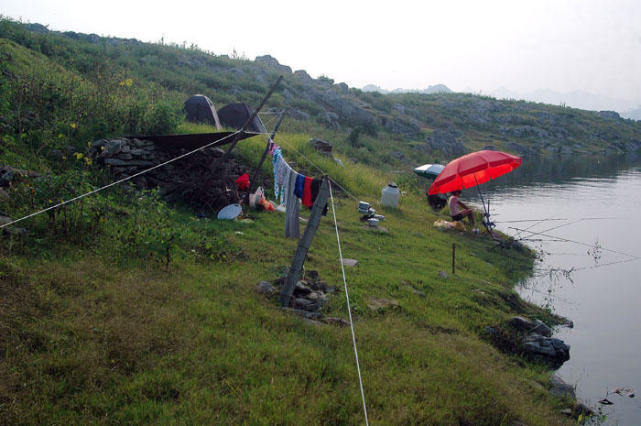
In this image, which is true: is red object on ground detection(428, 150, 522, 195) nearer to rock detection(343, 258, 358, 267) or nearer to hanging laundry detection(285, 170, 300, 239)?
rock detection(343, 258, 358, 267)

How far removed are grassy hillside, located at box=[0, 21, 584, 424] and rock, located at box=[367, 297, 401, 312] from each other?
0.08 m

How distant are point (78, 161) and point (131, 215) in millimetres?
2949

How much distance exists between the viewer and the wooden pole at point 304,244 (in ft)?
18.5

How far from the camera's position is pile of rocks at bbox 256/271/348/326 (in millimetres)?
5789

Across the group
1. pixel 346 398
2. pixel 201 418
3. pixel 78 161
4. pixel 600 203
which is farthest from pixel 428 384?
pixel 600 203

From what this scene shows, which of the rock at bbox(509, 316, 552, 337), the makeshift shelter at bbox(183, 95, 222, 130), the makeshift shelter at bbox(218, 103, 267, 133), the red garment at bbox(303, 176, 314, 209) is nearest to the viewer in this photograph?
the red garment at bbox(303, 176, 314, 209)

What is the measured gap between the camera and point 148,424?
3.50 meters

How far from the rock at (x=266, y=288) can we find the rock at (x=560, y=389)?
3.87 meters

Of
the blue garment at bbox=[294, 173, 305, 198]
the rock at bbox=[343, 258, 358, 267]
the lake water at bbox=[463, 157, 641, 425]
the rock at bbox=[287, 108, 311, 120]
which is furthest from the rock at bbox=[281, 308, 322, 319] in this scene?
the rock at bbox=[287, 108, 311, 120]

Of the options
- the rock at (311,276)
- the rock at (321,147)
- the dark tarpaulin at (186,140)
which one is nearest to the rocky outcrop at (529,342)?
the rock at (311,276)

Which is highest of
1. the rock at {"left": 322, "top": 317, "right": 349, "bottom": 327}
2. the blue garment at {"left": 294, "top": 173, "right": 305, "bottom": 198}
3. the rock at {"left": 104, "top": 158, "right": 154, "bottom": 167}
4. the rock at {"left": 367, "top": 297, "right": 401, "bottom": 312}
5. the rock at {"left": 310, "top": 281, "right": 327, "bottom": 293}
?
the blue garment at {"left": 294, "top": 173, "right": 305, "bottom": 198}

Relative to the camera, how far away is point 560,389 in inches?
226

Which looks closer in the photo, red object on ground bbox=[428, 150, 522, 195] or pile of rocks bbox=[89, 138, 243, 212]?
pile of rocks bbox=[89, 138, 243, 212]

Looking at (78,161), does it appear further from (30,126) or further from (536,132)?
(536,132)
